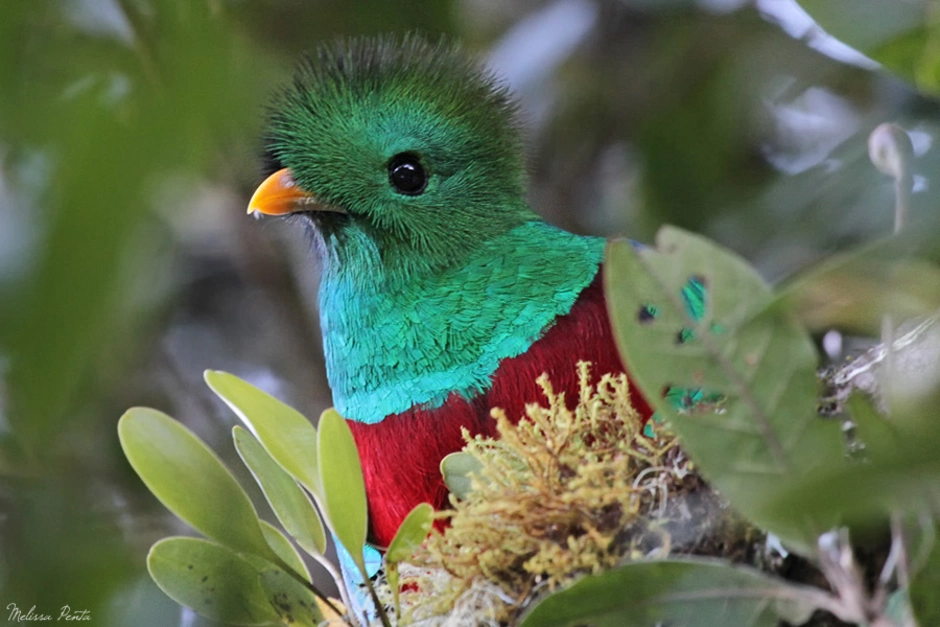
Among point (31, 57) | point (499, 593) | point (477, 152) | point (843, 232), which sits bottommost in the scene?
point (499, 593)

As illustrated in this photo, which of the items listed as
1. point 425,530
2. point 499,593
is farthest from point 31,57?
point 499,593

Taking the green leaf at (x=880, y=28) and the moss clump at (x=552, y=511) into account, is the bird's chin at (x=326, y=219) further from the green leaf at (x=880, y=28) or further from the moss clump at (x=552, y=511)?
the green leaf at (x=880, y=28)

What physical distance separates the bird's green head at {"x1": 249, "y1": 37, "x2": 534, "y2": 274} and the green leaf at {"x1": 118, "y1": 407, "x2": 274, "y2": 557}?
3.72 ft

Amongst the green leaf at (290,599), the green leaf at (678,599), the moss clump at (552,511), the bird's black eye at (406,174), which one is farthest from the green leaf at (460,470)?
the bird's black eye at (406,174)

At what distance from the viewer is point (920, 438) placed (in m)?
0.96

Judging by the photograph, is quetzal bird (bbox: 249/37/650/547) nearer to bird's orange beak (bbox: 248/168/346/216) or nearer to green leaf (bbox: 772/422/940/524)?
bird's orange beak (bbox: 248/168/346/216)

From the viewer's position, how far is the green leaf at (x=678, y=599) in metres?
1.36

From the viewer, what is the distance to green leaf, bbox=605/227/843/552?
51.5 inches

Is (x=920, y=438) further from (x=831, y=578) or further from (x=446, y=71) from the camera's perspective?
(x=446, y=71)

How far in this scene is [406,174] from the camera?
290 centimetres

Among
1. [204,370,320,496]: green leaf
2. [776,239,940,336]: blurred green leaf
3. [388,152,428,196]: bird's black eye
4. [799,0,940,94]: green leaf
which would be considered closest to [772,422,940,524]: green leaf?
[776,239,940,336]: blurred green leaf

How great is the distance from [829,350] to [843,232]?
99 centimetres

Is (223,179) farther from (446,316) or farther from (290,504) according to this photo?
(290,504)

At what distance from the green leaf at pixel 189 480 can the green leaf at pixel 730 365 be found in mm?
750
